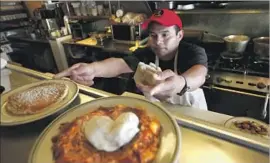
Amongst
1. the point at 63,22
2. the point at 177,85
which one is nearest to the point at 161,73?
the point at 177,85

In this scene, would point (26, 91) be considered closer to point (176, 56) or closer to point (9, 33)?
point (176, 56)

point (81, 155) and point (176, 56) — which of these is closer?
point (81, 155)

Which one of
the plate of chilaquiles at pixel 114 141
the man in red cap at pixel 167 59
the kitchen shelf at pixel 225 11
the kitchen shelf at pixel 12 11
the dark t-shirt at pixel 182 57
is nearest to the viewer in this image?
the plate of chilaquiles at pixel 114 141

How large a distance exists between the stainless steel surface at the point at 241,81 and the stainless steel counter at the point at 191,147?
1.18 metres

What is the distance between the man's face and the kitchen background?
49 cm

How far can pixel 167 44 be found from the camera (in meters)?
1.21

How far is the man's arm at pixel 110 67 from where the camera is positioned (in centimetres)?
104

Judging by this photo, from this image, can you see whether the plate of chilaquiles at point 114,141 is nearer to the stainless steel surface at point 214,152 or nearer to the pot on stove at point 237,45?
the stainless steel surface at point 214,152

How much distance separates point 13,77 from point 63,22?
2.42 m

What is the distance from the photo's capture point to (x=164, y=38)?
120cm

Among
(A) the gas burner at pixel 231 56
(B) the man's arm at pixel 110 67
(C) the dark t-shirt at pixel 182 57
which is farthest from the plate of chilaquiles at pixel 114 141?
(A) the gas burner at pixel 231 56

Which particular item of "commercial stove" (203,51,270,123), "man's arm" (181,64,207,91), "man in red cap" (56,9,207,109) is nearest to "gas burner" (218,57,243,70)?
"commercial stove" (203,51,270,123)

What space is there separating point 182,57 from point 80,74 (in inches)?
25.4

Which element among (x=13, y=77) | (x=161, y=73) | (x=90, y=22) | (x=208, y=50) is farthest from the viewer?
(x=90, y=22)
